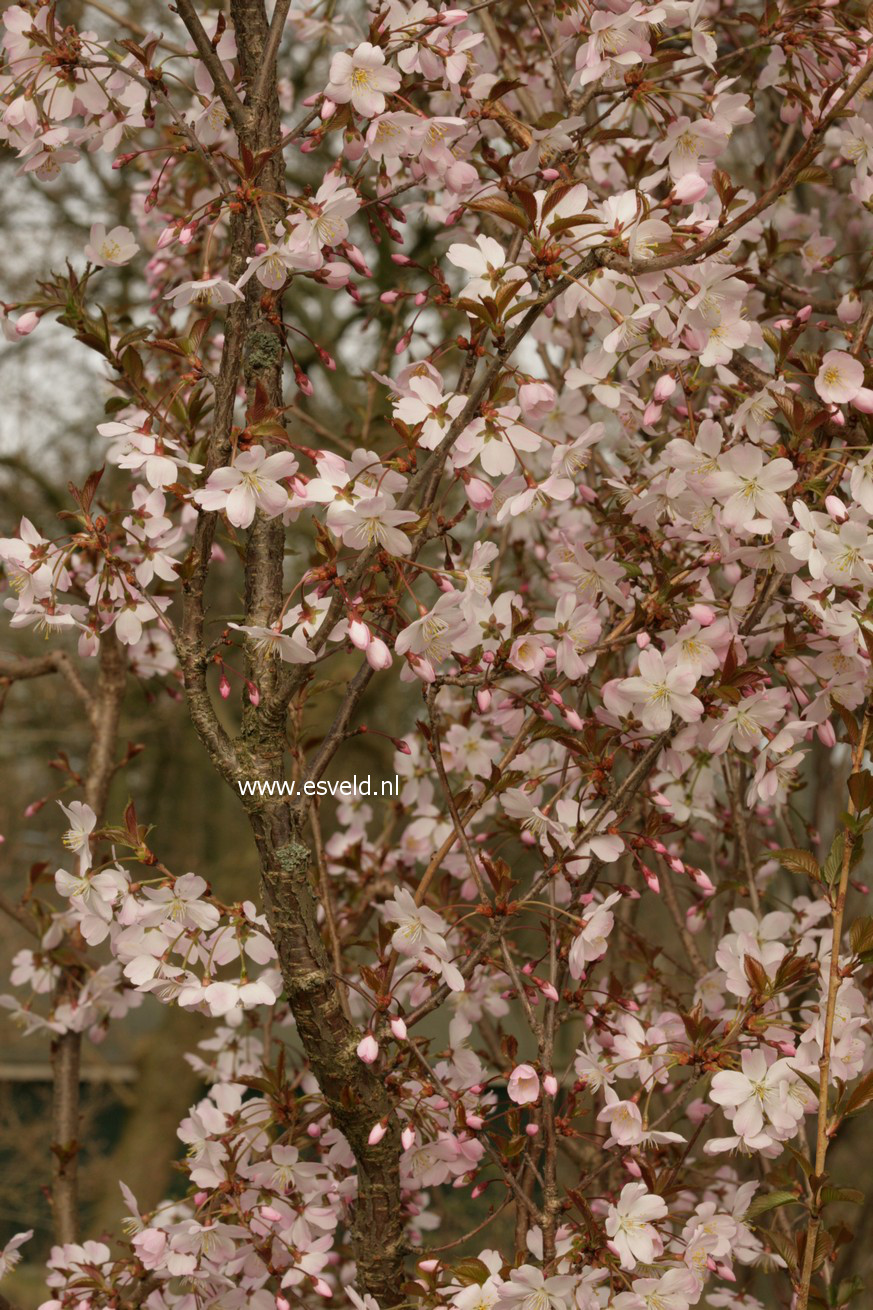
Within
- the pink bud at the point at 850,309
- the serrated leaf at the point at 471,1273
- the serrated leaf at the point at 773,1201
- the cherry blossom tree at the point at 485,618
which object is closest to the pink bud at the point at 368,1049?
the cherry blossom tree at the point at 485,618

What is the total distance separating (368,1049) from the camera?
5.33ft

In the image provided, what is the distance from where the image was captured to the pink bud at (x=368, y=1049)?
5.32 ft

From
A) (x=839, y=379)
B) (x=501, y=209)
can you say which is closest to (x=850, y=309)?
(x=839, y=379)

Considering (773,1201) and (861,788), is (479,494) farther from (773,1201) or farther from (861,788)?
(773,1201)

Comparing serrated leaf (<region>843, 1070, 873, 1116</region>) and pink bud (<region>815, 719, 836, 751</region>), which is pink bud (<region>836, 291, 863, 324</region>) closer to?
pink bud (<region>815, 719, 836, 751</region>)

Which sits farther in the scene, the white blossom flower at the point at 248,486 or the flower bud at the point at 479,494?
the flower bud at the point at 479,494

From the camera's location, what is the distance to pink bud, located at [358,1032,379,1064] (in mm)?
1620

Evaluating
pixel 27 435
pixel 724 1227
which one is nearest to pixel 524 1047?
pixel 724 1227

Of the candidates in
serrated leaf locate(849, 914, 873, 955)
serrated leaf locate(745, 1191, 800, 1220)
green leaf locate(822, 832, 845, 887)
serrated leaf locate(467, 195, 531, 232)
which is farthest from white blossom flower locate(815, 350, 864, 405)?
serrated leaf locate(745, 1191, 800, 1220)

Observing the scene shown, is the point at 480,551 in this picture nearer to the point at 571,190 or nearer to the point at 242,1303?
the point at 571,190

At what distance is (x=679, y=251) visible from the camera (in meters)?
1.54

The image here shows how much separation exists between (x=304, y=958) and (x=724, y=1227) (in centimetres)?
70

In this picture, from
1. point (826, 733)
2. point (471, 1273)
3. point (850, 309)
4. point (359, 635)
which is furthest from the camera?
point (850, 309)

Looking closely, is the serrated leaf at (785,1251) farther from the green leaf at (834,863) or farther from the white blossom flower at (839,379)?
the white blossom flower at (839,379)
